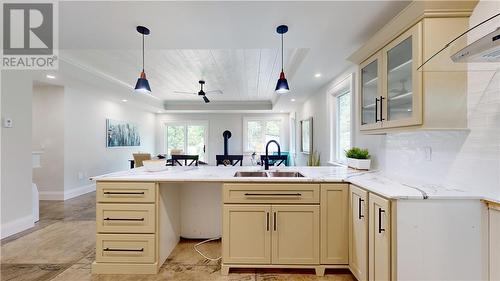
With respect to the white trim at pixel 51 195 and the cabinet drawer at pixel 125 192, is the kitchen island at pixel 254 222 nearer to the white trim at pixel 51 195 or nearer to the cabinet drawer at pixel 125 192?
the cabinet drawer at pixel 125 192

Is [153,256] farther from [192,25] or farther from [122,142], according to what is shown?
[122,142]

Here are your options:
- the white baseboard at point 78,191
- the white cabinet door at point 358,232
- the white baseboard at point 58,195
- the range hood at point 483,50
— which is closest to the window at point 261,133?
the white baseboard at point 78,191

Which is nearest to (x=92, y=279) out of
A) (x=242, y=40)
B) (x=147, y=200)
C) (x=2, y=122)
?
(x=147, y=200)

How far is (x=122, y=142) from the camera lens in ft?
21.2

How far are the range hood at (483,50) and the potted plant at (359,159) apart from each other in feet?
4.64

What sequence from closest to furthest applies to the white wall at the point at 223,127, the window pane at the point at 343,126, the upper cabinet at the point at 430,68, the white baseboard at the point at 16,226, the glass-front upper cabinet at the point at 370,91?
the upper cabinet at the point at 430,68
the glass-front upper cabinet at the point at 370,91
the white baseboard at the point at 16,226
the window pane at the point at 343,126
the white wall at the point at 223,127

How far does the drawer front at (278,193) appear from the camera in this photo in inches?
78.4

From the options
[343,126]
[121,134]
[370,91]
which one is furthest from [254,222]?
[121,134]

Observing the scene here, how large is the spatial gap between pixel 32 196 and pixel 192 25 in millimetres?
3385

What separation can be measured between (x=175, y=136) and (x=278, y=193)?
7.40 m

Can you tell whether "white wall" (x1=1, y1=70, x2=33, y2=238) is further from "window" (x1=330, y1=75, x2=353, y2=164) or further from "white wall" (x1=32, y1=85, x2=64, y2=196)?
"window" (x1=330, y1=75, x2=353, y2=164)

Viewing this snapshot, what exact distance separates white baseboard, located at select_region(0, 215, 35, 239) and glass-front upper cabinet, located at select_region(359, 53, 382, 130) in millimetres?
4338

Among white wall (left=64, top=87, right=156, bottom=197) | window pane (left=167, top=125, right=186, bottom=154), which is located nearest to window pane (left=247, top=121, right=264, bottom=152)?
window pane (left=167, top=125, right=186, bottom=154)

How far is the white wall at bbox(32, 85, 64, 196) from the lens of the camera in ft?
14.8
